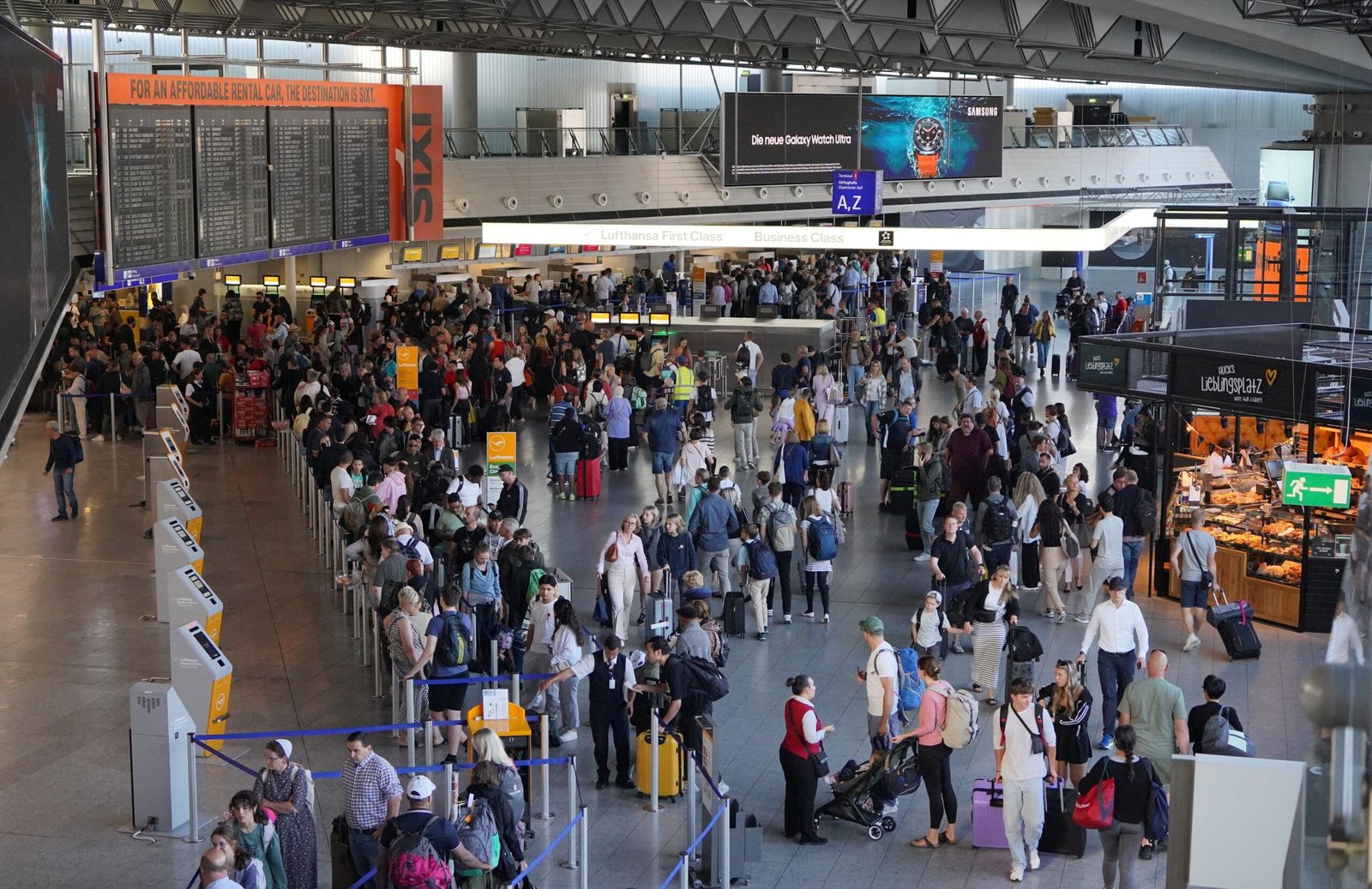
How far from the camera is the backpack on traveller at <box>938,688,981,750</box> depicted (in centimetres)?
973

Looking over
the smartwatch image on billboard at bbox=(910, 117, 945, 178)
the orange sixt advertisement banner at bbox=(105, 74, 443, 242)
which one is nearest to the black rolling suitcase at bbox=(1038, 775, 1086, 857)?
the orange sixt advertisement banner at bbox=(105, 74, 443, 242)

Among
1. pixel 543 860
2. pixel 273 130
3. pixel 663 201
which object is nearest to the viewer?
pixel 543 860

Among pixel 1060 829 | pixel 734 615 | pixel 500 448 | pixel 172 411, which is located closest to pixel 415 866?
→ pixel 1060 829

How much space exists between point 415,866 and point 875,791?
3.41 meters

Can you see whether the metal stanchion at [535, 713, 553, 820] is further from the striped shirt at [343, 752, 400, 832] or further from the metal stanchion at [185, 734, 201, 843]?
the metal stanchion at [185, 734, 201, 843]

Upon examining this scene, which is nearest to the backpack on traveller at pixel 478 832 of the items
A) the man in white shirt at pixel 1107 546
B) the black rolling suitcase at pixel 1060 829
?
the black rolling suitcase at pixel 1060 829

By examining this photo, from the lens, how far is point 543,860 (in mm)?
9555

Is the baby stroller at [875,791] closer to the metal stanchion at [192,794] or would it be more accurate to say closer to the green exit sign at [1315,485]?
the metal stanchion at [192,794]

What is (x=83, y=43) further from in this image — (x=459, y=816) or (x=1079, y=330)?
(x=459, y=816)

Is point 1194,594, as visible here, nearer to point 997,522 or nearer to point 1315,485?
point 1315,485

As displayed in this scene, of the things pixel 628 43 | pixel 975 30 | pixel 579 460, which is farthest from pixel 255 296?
pixel 975 30

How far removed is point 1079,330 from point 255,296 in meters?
16.7

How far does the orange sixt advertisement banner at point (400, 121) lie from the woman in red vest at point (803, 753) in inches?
521

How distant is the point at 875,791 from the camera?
397 inches
